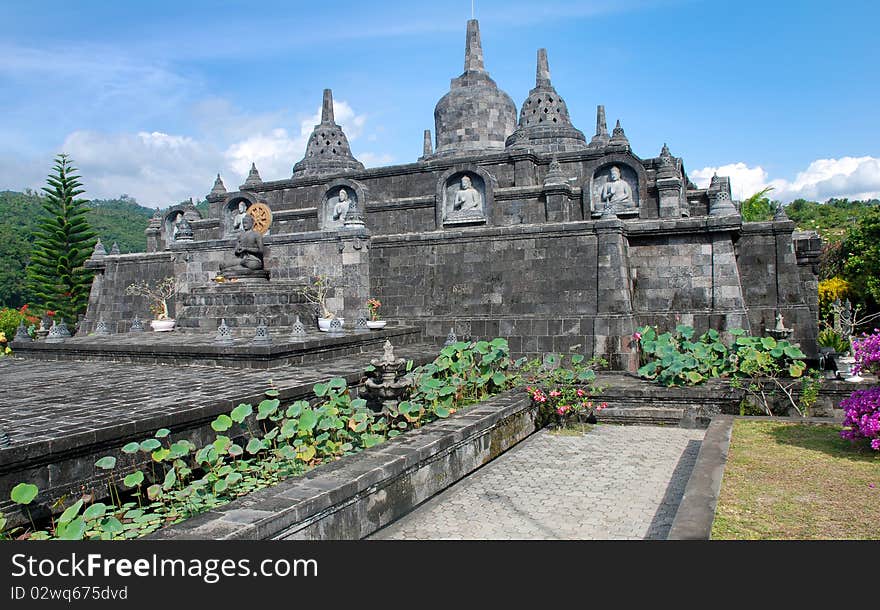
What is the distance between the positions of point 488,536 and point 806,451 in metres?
3.68

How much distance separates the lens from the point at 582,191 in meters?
16.7

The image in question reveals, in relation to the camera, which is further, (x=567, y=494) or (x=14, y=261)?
(x=14, y=261)

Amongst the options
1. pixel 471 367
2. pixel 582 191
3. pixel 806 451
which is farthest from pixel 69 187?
pixel 806 451

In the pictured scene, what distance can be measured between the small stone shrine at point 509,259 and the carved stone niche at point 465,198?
0.12ft

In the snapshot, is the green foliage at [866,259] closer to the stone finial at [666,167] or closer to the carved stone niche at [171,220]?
the stone finial at [666,167]

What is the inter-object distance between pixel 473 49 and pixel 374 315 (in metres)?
13.9

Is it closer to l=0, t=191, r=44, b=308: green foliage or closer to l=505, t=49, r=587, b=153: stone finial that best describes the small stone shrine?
l=505, t=49, r=587, b=153: stone finial

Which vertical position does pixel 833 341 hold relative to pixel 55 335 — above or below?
below

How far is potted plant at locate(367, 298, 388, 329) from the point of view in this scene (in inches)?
513

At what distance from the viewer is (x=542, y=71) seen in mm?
22891

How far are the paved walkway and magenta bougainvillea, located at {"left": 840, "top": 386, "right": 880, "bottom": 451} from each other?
5.04 feet

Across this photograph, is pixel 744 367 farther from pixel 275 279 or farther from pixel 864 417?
pixel 275 279

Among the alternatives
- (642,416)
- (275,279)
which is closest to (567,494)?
(642,416)
